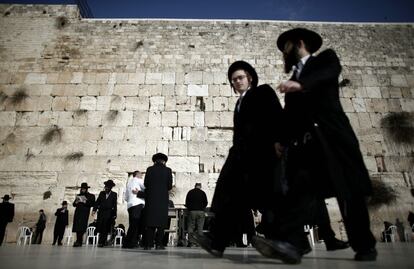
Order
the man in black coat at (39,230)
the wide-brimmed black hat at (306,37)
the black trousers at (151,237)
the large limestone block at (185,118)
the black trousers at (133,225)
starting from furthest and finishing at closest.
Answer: the large limestone block at (185,118)
the man in black coat at (39,230)
the black trousers at (133,225)
the black trousers at (151,237)
the wide-brimmed black hat at (306,37)

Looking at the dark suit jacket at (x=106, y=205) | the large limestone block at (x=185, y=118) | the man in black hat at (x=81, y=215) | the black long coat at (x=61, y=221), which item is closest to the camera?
the dark suit jacket at (x=106, y=205)

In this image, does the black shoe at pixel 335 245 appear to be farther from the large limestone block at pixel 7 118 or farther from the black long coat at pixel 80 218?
the large limestone block at pixel 7 118

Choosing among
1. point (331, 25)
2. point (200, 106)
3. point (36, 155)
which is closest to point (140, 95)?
point (200, 106)

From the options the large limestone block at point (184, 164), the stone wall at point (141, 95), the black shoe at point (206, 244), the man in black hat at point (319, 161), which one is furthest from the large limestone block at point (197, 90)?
the man in black hat at point (319, 161)

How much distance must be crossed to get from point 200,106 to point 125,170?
3.25 metres

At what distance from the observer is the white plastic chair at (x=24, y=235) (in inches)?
335

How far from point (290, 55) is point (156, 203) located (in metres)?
3.67

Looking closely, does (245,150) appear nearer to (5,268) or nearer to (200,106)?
(5,268)

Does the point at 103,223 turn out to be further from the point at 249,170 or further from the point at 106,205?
the point at 249,170

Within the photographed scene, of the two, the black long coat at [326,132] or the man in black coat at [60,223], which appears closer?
the black long coat at [326,132]

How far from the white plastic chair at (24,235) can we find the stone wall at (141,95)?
370 millimetres

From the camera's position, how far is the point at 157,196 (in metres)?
5.59

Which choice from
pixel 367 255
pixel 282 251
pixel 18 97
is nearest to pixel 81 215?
pixel 18 97

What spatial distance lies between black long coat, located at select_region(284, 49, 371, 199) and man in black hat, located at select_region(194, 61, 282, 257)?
0.72ft
